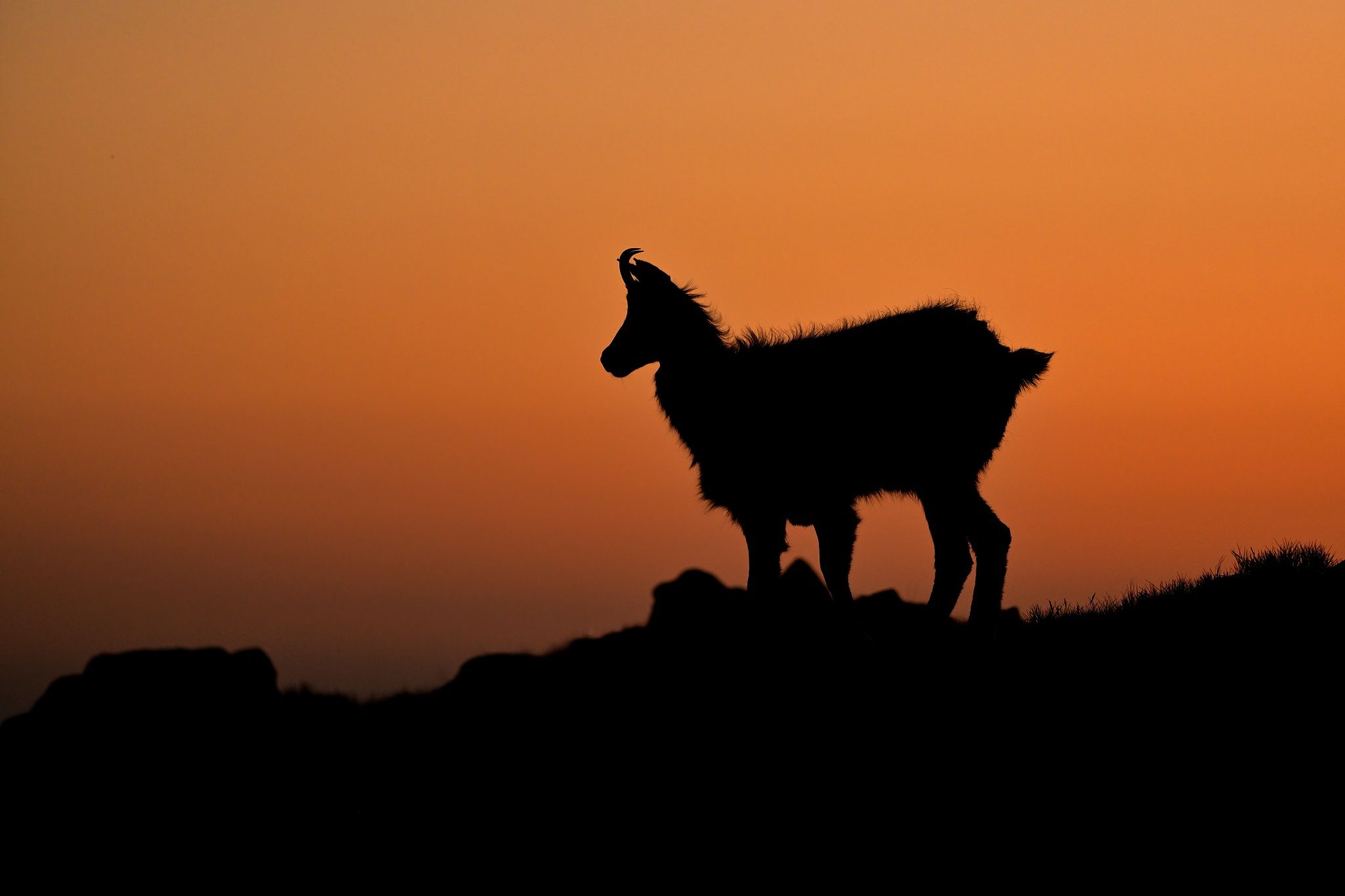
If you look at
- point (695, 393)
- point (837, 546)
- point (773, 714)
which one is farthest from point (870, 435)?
point (773, 714)

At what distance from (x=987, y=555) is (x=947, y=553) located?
1.14 feet

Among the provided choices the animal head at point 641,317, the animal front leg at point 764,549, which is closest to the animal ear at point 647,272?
the animal head at point 641,317

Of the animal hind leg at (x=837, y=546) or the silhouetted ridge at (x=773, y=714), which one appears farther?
the animal hind leg at (x=837, y=546)

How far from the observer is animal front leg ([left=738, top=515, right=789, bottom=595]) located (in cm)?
1151

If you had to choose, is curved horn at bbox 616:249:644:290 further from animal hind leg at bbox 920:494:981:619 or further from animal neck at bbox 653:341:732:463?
animal hind leg at bbox 920:494:981:619

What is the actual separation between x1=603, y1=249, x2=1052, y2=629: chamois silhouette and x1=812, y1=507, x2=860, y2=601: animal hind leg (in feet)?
0.04

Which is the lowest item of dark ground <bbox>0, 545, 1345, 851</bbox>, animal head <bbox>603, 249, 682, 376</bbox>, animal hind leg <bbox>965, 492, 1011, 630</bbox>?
dark ground <bbox>0, 545, 1345, 851</bbox>

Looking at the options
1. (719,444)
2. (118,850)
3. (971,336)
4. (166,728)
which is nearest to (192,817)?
(118,850)

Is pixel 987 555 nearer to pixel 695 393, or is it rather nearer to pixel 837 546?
pixel 837 546

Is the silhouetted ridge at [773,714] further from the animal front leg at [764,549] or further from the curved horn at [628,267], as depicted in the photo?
the curved horn at [628,267]

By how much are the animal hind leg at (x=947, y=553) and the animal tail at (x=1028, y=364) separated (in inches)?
50.6

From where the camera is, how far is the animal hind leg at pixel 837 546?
1215cm

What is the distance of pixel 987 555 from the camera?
450 inches

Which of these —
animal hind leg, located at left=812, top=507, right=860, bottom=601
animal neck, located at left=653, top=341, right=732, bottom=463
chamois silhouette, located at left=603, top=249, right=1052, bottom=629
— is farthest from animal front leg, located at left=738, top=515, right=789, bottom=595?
animal neck, located at left=653, top=341, right=732, bottom=463
